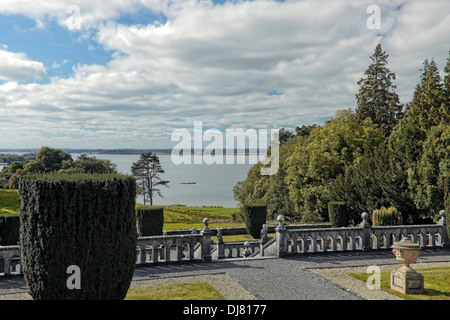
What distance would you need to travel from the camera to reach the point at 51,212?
6977 mm

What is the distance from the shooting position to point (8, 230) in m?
16.8

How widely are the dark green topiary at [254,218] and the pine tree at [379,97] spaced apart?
23.4 metres

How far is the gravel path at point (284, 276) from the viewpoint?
980cm

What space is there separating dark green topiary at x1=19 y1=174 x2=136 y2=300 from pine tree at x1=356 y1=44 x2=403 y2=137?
39562 millimetres

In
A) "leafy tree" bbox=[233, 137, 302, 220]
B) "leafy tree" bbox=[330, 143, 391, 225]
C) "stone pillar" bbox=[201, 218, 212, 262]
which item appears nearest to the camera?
"stone pillar" bbox=[201, 218, 212, 262]

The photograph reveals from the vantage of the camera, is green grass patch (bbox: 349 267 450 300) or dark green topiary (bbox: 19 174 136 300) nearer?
dark green topiary (bbox: 19 174 136 300)

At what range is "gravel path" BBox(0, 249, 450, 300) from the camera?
980 cm

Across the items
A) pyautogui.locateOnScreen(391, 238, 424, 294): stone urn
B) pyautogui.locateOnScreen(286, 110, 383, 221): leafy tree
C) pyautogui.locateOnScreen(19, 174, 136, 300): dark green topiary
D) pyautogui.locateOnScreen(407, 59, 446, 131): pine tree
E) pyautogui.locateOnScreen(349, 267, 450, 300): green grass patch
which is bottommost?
pyautogui.locateOnScreen(349, 267, 450, 300): green grass patch

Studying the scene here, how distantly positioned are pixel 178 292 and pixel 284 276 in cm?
374

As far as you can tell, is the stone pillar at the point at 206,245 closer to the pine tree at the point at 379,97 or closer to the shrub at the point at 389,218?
the shrub at the point at 389,218

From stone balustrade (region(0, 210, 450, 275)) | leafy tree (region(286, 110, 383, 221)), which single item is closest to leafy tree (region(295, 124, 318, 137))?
leafy tree (region(286, 110, 383, 221))


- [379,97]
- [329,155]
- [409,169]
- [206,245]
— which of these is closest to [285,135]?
[379,97]

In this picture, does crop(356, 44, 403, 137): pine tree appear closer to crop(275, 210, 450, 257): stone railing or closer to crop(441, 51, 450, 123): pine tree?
crop(441, 51, 450, 123): pine tree
